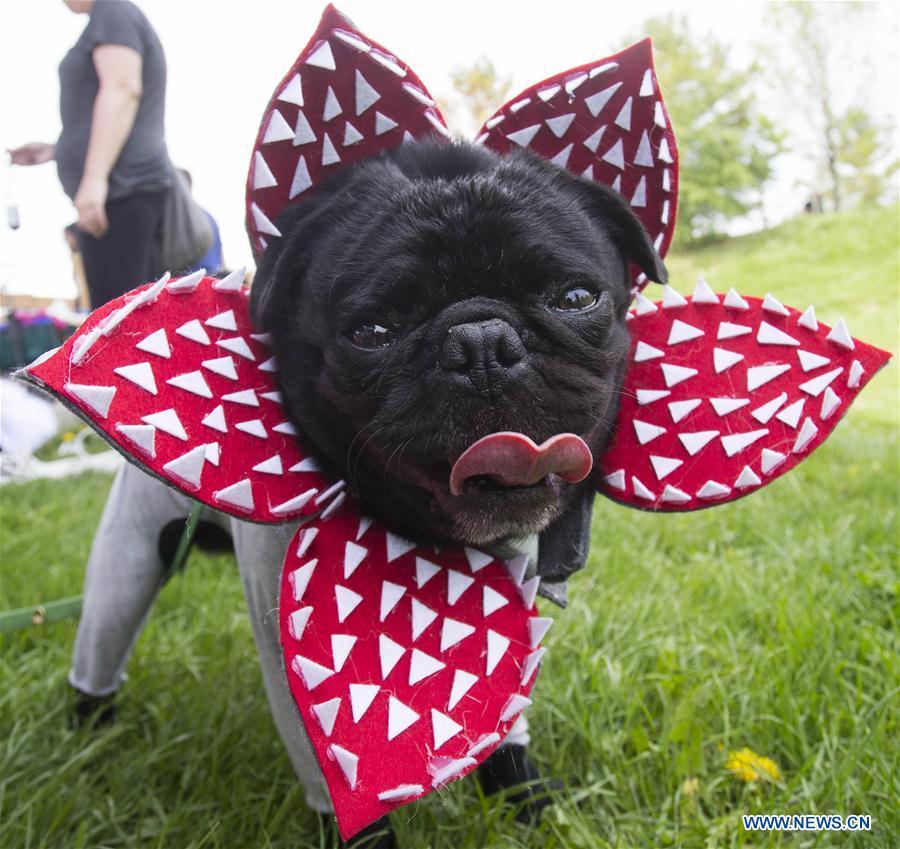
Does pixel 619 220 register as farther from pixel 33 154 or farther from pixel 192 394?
pixel 33 154

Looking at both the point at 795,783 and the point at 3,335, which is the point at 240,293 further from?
the point at 3,335

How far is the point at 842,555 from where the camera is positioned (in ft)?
6.91

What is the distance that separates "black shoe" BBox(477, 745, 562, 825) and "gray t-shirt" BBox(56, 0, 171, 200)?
217 cm

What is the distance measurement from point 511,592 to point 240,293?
0.65 meters

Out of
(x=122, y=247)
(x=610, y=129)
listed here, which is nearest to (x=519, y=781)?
(x=610, y=129)

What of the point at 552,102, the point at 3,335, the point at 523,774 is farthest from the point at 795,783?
the point at 3,335

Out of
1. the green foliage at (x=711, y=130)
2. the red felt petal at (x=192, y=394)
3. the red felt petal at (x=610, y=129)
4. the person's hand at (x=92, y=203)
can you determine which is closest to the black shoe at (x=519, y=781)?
the red felt petal at (x=192, y=394)

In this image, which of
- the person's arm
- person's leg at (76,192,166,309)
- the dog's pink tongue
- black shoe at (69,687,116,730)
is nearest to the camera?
the dog's pink tongue

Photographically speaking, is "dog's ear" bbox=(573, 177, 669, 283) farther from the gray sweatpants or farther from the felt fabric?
the gray sweatpants

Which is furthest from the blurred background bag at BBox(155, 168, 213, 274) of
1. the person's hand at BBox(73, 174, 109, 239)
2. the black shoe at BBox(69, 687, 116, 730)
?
the black shoe at BBox(69, 687, 116, 730)

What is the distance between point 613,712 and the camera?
1.53 m

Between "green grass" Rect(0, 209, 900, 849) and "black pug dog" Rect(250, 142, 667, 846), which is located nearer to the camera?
"black pug dog" Rect(250, 142, 667, 846)

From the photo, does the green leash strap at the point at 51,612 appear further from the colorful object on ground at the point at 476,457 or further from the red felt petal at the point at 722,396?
the red felt petal at the point at 722,396

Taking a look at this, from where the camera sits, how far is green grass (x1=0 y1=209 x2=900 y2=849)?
125 centimetres
